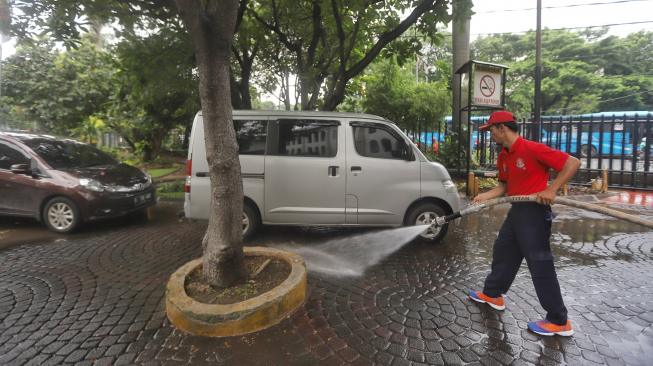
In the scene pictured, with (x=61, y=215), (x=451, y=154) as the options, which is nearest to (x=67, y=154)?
(x=61, y=215)

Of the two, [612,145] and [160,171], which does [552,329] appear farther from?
[160,171]

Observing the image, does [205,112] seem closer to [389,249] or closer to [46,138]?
[389,249]

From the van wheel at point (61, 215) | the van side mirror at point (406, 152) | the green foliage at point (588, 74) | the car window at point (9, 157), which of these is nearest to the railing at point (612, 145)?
the van side mirror at point (406, 152)

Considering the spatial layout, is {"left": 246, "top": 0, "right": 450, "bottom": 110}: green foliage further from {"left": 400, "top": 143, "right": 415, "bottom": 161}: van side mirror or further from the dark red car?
the dark red car

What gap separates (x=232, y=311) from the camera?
303 centimetres

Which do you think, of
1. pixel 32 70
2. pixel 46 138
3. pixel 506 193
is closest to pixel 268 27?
pixel 46 138

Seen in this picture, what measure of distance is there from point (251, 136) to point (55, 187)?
3.60 meters

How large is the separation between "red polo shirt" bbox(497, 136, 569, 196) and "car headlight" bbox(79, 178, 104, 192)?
20.9 ft

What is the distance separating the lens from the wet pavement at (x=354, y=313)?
9.20 feet

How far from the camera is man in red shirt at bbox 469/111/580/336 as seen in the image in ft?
9.68

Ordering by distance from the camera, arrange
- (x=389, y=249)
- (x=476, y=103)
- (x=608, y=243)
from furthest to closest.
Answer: (x=476, y=103) → (x=608, y=243) → (x=389, y=249)

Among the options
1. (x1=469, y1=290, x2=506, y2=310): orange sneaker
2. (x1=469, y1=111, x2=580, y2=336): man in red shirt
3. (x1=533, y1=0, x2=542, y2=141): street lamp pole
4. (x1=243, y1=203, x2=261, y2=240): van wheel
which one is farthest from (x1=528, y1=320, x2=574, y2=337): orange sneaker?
(x1=533, y1=0, x2=542, y2=141): street lamp pole

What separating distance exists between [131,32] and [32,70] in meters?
11.5

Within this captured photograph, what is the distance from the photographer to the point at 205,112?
11.0 ft
